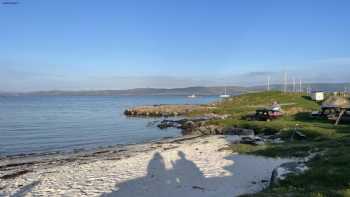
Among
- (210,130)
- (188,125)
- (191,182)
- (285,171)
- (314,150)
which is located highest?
(285,171)

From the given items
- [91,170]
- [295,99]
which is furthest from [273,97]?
[91,170]

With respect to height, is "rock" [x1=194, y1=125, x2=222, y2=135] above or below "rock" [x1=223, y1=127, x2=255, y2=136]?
below

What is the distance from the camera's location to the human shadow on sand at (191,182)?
15.2 meters

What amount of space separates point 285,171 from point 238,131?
23.6m

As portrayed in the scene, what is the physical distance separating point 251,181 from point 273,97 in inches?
2575

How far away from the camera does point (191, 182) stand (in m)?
16.9

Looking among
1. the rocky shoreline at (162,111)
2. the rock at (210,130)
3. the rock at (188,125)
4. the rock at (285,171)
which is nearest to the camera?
the rock at (285,171)

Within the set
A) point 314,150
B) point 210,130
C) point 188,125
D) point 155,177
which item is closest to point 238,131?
point 210,130

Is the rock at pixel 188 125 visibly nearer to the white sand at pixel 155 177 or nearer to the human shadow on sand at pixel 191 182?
the white sand at pixel 155 177

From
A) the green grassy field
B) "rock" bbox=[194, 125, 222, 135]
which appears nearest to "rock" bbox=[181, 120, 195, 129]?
"rock" bbox=[194, 125, 222, 135]

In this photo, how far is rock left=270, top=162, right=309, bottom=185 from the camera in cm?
1424

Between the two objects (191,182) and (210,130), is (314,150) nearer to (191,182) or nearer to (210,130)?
(191,182)

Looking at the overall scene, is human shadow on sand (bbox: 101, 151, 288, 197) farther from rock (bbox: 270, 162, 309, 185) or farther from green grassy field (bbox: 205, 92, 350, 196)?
green grassy field (bbox: 205, 92, 350, 196)

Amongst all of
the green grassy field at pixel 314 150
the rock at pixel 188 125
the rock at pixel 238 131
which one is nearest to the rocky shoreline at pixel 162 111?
the rock at pixel 188 125
